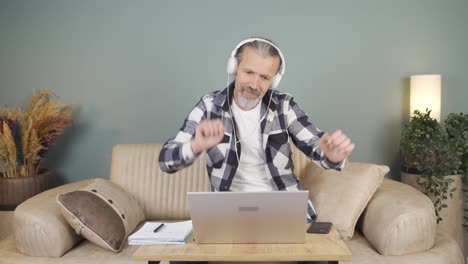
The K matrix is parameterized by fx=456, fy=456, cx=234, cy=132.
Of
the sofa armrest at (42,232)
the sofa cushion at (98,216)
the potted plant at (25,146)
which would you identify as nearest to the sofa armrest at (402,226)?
the sofa cushion at (98,216)

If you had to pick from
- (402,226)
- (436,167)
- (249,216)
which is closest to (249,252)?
(249,216)

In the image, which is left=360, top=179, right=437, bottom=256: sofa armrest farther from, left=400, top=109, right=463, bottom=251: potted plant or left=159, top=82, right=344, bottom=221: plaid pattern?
left=400, top=109, right=463, bottom=251: potted plant

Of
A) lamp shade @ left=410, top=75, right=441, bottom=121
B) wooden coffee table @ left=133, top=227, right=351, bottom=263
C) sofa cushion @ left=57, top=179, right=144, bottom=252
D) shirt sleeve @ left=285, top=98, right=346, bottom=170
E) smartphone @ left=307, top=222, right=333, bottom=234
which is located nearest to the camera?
wooden coffee table @ left=133, top=227, right=351, bottom=263

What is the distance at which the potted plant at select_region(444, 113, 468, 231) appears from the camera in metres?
2.58

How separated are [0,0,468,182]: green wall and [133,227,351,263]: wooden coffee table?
5.87 ft

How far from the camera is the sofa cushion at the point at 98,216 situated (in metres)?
2.05

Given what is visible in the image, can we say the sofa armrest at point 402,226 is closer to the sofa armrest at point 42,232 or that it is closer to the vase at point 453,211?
the vase at point 453,211

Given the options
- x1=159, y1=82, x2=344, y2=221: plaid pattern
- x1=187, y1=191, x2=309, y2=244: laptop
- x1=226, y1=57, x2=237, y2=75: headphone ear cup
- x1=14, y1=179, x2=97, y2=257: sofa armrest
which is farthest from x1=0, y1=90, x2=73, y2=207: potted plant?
x1=187, y1=191, x2=309, y2=244: laptop

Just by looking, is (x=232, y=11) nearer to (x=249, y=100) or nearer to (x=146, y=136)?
(x=146, y=136)

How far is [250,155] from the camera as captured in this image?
1.94m

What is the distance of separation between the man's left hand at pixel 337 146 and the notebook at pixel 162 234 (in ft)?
1.78

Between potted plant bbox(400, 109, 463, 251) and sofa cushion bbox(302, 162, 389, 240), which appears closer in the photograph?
sofa cushion bbox(302, 162, 389, 240)

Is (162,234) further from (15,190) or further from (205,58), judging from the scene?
(205,58)

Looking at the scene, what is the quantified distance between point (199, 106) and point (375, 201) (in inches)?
38.3
